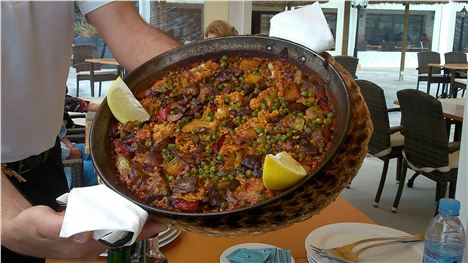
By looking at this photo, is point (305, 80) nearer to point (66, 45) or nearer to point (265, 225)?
point (265, 225)

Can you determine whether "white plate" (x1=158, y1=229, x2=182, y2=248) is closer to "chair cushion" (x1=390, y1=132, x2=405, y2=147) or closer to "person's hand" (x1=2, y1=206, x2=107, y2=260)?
"person's hand" (x1=2, y1=206, x2=107, y2=260)

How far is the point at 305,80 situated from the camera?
2.88 feet

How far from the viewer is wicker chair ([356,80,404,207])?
12.7ft

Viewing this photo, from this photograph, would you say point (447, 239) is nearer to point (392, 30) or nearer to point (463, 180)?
point (463, 180)

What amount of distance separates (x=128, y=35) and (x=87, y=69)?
7.81m

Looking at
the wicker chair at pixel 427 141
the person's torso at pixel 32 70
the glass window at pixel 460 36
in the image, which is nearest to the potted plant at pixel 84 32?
the person's torso at pixel 32 70

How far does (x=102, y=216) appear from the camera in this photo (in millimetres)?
638

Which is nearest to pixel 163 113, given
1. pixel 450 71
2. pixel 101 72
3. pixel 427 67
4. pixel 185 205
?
pixel 185 205

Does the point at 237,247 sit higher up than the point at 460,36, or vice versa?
the point at 460,36

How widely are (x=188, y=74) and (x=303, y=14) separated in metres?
0.23

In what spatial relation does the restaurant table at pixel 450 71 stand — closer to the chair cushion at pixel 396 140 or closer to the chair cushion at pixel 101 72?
the chair cushion at pixel 396 140

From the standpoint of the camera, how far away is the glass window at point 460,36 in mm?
10141

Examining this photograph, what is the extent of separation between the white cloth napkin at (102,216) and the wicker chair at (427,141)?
9.98 ft

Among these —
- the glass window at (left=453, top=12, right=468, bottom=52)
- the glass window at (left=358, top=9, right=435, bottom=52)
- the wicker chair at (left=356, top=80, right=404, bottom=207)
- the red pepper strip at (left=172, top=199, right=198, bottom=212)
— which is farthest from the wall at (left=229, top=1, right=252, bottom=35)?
the glass window at (left=453, top=12, right=468, bottom=52)
